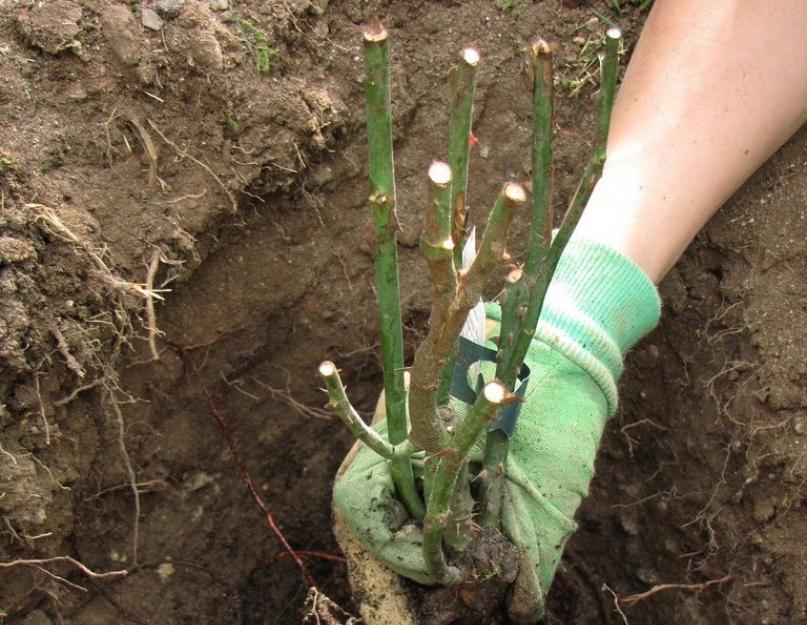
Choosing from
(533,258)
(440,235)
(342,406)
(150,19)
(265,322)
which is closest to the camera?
(440,235)

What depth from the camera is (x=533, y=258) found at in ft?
2.79

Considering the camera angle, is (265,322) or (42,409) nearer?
(42,409)

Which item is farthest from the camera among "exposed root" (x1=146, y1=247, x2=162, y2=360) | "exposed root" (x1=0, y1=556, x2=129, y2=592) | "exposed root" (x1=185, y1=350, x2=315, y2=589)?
"exposed root" (x1=185, y1=350, x2=315, y2=589)

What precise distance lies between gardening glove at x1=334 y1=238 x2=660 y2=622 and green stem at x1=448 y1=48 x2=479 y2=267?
0.42m

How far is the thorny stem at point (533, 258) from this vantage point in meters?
0.73

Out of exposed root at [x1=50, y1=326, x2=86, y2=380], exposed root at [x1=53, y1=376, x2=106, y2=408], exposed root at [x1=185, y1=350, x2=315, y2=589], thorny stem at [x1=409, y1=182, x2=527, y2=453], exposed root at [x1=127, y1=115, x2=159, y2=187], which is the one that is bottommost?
exposed root at [x1=185, y1=350, x2=315, y2=589]

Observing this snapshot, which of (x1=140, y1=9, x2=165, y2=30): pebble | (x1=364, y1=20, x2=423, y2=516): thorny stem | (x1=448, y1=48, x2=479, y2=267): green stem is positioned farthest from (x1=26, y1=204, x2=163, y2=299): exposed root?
(x1=448, y1=48, x2=479, y2=267): green stem

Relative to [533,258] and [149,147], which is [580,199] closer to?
[533,258]

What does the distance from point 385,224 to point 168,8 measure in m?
0.68

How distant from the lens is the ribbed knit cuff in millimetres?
1101

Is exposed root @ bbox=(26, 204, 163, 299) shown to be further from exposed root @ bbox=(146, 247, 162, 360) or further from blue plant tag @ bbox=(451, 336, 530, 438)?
blue plant tag @ bbox=(451, 336, 530, 438)

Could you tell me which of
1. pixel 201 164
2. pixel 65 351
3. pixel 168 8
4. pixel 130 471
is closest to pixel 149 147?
pixel 201 164

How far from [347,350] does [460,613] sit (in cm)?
53

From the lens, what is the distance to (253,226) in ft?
4.35
